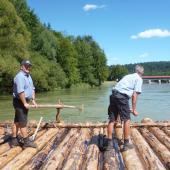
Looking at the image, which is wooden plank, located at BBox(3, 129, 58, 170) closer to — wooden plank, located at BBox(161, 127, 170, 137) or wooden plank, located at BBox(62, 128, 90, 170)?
wooden plank, located at BBox(62, 128, 90, 170)

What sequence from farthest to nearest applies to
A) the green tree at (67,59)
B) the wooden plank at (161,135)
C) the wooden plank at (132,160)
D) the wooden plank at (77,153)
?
the green tree at (67,59) → the wooden plank at (161,135) → the wooden plank at (77,153) → the wooden plank at (132,160)

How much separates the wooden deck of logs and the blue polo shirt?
114 cm

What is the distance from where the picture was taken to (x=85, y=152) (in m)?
8.40

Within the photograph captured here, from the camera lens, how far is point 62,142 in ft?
31.2

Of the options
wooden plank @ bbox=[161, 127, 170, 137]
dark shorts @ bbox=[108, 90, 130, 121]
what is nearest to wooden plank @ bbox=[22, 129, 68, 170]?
dark shorts @ bbox=[108, 90, 130, 121]

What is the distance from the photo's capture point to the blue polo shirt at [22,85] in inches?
332

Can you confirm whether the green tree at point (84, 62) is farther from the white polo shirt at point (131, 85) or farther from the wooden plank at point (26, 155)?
the white polo shirt at point (131, 85)

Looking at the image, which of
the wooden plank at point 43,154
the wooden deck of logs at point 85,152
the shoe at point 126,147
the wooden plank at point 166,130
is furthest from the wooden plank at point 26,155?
the wooden plank at point 166,130

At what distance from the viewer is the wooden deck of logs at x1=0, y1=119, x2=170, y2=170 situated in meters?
7.34

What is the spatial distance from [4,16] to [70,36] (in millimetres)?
55479

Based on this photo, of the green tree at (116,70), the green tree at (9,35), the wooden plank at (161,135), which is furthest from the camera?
the green tree at (116,70)

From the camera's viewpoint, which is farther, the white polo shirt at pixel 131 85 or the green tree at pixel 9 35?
the green tree at pixel 9 35

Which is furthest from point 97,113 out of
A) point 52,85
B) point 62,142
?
point 52,85

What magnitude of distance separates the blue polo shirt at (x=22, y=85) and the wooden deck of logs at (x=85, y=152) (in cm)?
114
